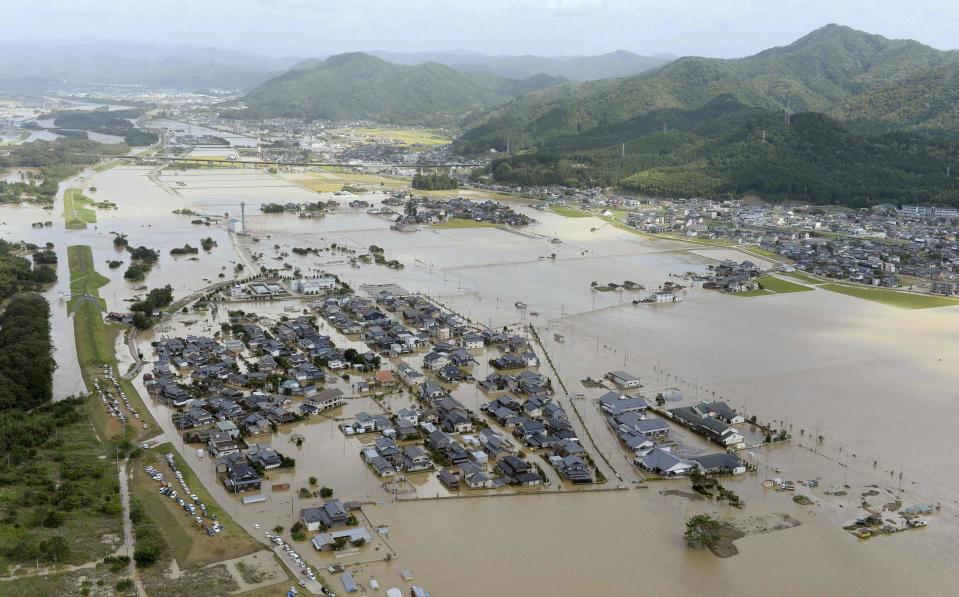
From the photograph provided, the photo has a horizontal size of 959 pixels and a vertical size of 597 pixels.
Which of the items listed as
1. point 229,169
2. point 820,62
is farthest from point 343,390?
point 820,62

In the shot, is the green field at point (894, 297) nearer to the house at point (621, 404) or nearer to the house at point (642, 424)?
the house at point (621, 404)

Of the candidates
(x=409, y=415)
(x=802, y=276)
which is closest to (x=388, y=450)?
(x=409, y=415)

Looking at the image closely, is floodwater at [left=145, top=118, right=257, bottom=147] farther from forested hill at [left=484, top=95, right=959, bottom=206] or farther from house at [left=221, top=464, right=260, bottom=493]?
house at [left=221, top=464, right=260, bottom=493]

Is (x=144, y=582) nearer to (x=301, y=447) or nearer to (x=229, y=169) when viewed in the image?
(x=301, y=447)

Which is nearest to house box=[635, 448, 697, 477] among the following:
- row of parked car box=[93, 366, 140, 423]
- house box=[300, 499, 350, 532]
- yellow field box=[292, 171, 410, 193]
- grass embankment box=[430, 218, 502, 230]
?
house box=[300, 499, 350, 532]

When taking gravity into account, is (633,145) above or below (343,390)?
above

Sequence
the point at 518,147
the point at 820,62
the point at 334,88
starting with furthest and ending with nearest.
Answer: the point at 334,88, the point at 820,62, the point at 518,147

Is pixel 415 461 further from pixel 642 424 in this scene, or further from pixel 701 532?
pixel 701 532
